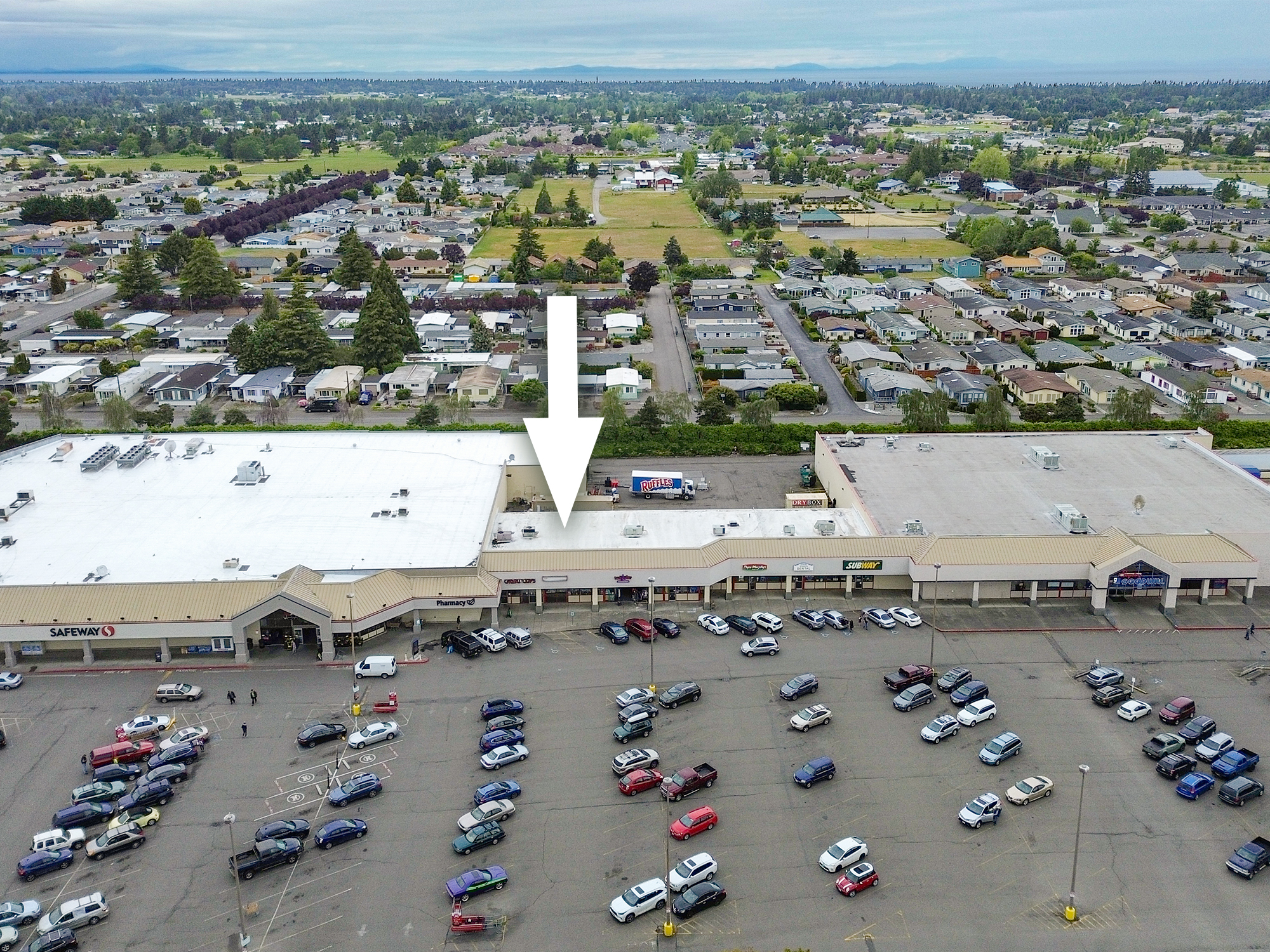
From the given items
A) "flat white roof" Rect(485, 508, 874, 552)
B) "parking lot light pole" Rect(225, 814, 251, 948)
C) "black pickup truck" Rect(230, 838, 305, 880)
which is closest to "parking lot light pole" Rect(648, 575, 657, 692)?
"flat white roof" Rect(485, 508, 874, 552)

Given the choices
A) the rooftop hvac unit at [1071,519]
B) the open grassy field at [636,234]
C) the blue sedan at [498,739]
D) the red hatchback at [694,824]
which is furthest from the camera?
the open grassy field at [636,234]

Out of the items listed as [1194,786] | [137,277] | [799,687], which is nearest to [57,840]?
[799,687]

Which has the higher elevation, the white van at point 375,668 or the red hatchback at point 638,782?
the red hatchback at point 638,782

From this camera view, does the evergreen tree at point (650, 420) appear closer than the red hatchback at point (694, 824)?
No

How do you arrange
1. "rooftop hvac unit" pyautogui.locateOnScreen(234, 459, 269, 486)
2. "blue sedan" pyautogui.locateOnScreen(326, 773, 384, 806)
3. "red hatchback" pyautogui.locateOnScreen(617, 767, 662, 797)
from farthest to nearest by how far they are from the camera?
"rooftop hvac unit" pyautogui.locateOnScreen(234, 459, 269, 486) < "red hatchback" pyautogui.locateOnScreen(617, 767, 662, 797) < "blue sedan" pyautogui.locateOnScreen(326, 773, 384, 806)

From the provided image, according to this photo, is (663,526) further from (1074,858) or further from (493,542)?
(1074,858)

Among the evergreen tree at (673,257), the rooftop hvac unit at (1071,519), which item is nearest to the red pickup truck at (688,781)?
the rooftop hvac unit at (1071,519)

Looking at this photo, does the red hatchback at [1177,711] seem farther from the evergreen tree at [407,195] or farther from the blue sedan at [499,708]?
the evergreen tree at [407,195]

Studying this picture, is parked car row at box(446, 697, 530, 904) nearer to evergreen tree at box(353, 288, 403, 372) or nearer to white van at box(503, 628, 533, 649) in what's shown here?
white van at box(503, 628, 533, 649)
